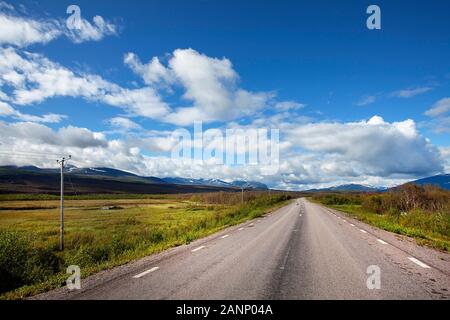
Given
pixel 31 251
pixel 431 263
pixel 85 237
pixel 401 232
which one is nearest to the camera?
pixel 431 263

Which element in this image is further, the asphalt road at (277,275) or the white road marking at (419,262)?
the white road marking at (419,262)

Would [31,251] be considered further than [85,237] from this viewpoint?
No

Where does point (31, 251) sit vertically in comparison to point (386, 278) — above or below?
below

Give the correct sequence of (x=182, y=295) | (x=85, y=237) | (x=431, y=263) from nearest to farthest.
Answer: (x=182, y=295) → (x=431, y=263) → (x=85, y=237)

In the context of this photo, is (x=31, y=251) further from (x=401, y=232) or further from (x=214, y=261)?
(x=401, y=232)

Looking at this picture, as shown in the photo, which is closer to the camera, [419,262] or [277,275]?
[277,275]

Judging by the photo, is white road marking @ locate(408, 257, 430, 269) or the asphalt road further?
white road marking @ locate(408, 257, 430, 269)

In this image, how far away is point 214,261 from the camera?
33.3 feet

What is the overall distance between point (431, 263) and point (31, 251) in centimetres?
1469
